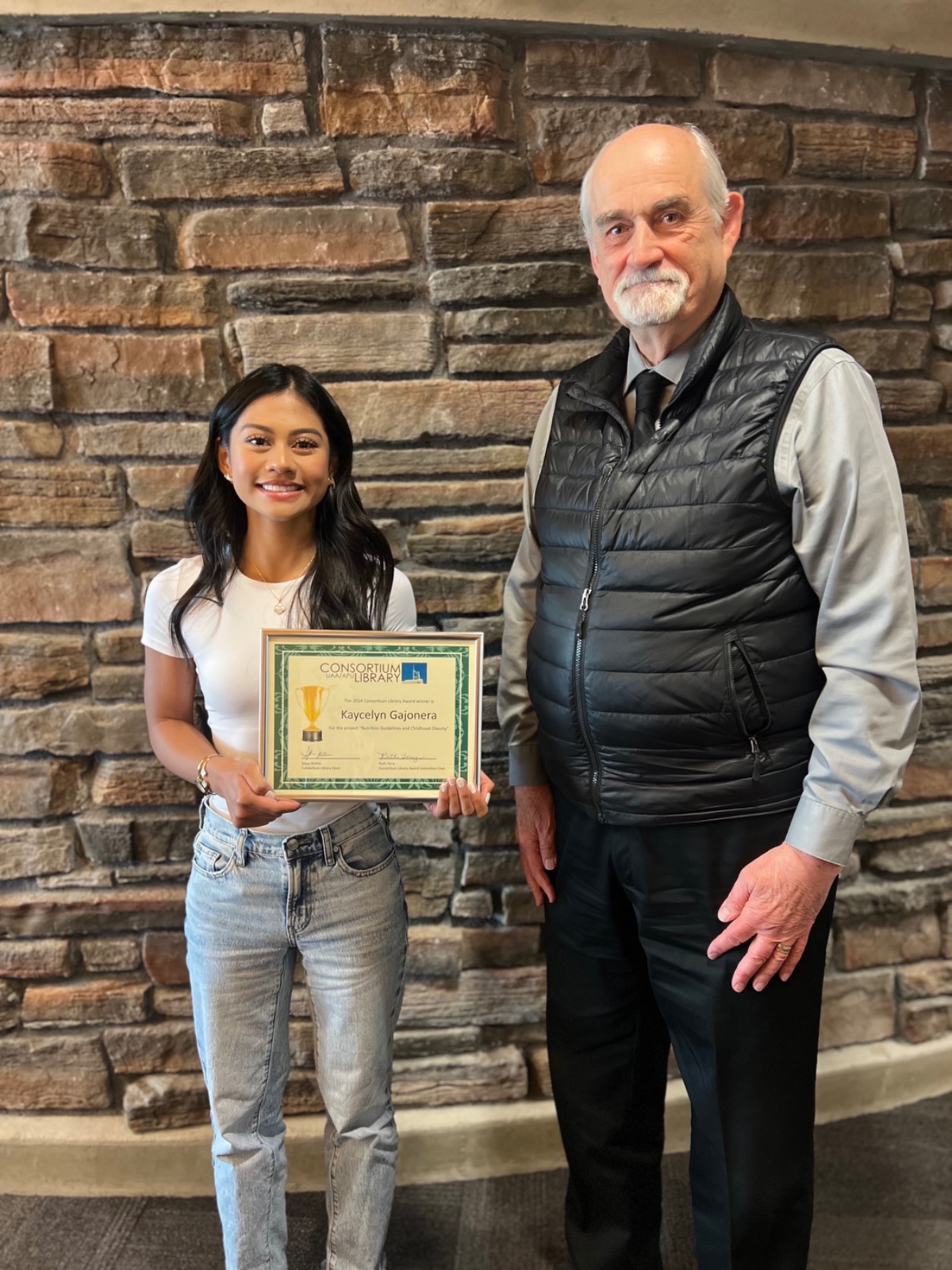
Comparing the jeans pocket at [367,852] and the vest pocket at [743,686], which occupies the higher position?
the vest pocket at [743,686]

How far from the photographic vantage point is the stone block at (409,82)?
1.58m

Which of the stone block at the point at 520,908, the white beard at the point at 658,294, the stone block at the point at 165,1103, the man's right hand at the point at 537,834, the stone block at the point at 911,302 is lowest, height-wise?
the stone block at the point at 165,1103

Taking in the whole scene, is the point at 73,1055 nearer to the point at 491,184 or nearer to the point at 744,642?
the point at 744,642

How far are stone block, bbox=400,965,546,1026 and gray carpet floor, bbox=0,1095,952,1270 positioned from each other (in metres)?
0.34

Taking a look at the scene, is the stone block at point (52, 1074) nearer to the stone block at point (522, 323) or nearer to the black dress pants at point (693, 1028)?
the black dress pants at point (693, 1028)

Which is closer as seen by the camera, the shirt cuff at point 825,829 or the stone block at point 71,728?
the shirt cuff at point 825,829

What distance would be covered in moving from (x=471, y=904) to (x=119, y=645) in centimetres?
87

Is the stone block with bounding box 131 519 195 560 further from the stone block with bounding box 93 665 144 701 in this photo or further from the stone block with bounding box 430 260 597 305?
the stone block with bounding box 430 260 597 305

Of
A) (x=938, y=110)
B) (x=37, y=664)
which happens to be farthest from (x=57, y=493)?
(x=938, y=110)

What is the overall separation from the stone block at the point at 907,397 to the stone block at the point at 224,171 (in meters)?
1.14

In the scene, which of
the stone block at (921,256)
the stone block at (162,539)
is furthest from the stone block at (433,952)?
the stone block at (921,256)

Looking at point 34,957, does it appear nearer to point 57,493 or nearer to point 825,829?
point 57,493

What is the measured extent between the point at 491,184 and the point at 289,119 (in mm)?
374

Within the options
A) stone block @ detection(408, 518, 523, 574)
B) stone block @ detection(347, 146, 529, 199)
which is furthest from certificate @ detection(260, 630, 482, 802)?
stone block @ detection(347, 146, 529, 199)
